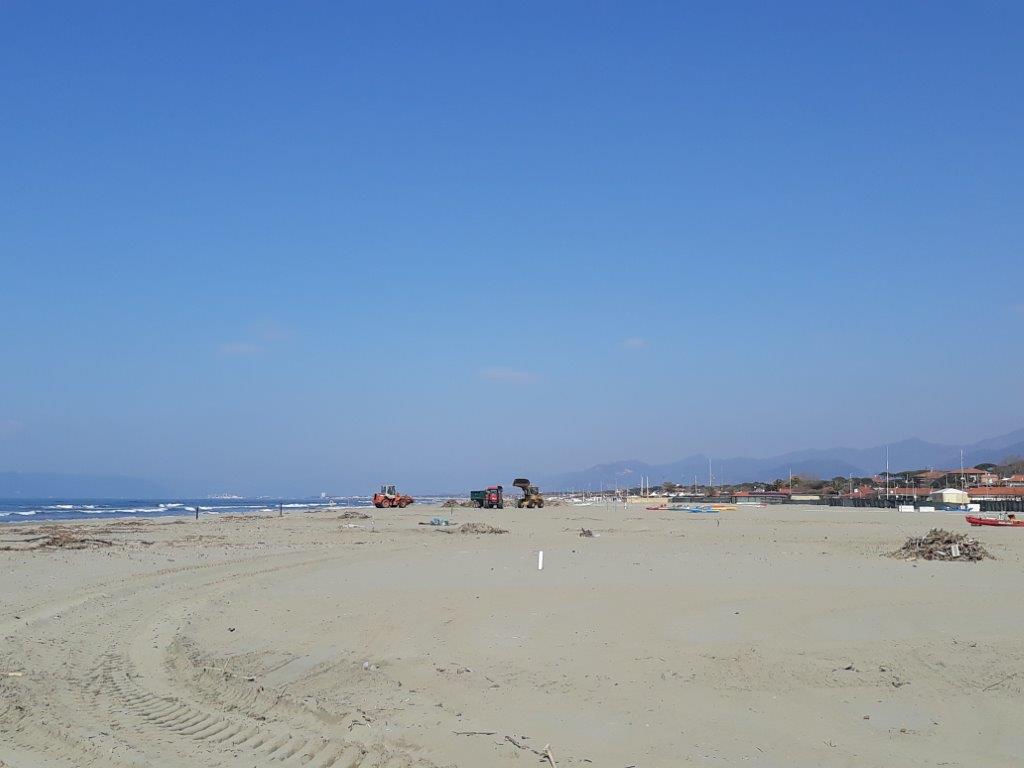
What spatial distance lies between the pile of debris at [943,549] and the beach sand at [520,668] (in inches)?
54.2

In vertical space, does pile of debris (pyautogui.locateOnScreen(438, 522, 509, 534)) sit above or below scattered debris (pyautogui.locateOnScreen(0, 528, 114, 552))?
below

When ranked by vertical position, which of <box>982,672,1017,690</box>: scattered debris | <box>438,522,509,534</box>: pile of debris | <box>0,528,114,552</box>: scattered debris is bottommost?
<box>982,672,1017,690</box>: scattered debris

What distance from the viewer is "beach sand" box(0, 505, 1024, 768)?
667 cm

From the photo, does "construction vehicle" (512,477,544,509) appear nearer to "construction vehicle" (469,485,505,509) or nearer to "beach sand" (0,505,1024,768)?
"construction vehicle" (469,485,505,509)

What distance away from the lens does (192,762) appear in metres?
6.37

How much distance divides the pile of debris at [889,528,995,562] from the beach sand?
1378 mm

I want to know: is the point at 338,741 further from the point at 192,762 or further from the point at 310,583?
the point at 310,583

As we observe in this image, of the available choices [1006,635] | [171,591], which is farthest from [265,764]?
[171,591]

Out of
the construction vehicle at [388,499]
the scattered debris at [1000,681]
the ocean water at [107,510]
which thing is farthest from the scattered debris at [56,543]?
the construction vehicle at [388,499]

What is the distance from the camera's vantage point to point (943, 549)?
19641 millimetres

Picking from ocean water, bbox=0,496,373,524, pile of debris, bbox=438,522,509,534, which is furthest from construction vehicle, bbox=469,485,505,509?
pile of debris, bbox=438,522,509,534

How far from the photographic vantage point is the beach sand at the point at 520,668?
667 centimetres

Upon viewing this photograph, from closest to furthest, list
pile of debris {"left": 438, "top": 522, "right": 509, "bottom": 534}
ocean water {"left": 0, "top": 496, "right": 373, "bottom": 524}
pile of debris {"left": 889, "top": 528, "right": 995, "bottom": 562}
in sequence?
pile of debris {"left": 889, "top": 528, "right": 995, "bottom": 562}, pile of debris {"left": 438, "top": 522, "right": 509, "bottom": 534}, ocean water {"left": 0, "top": 496, "right": 373, "bottom": 524}

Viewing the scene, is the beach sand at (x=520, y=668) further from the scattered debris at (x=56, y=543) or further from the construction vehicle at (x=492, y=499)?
the construction vehicle at (x=492, y=499)
